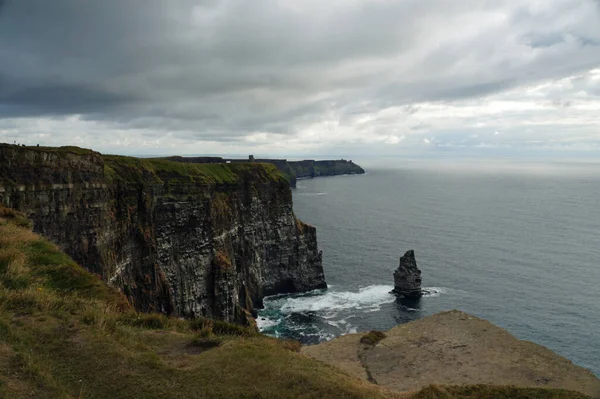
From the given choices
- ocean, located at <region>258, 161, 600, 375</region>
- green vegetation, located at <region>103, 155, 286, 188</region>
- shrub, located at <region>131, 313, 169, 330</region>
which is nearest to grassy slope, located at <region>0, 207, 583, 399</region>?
shrub, located at <region>131, 313, 169, 330</region>

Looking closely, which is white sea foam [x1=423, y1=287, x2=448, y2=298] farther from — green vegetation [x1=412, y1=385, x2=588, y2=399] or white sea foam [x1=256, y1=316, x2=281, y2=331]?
green vegetation [x1=412, y1=385, x2=588, y2=399]

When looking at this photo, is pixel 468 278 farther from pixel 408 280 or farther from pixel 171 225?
pixel 171 225

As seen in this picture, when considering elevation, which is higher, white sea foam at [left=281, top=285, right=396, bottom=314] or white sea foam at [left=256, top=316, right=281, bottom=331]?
white sea foam at [left=281, top=285, right=396, bottom=314]

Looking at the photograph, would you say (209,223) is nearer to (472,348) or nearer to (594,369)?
(472,348)

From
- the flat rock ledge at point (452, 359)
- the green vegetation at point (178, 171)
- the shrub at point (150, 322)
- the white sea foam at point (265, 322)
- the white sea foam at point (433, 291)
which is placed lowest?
the white sea foam at point (265, 322)

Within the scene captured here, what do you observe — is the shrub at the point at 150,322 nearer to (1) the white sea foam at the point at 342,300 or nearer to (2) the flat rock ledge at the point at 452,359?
(2) the flat rock ledge at the point at 452,359

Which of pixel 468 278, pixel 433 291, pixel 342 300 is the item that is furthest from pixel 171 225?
pixel 468 278

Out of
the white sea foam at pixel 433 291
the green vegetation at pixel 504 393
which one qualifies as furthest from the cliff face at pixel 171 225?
the green vegetation at pixel 504 393
